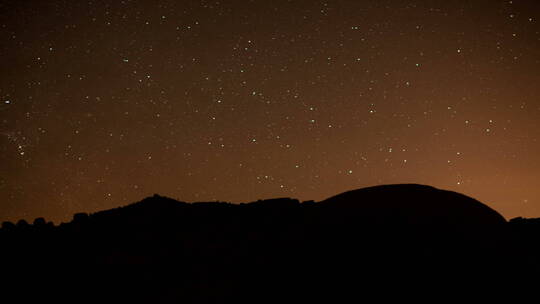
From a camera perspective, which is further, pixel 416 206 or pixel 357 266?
pixel 416 206

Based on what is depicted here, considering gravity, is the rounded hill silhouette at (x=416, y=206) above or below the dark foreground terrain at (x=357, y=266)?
above

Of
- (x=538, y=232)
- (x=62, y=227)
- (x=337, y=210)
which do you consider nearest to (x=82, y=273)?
(x=62, y=227)

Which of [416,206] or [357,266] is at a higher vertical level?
[416,206]

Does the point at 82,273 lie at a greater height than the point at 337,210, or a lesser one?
lesser

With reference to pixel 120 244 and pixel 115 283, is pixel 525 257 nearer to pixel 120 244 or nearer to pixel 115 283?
pixel 115 283

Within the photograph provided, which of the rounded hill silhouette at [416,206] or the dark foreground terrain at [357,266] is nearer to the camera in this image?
the dark foreground terrain at [357,266]

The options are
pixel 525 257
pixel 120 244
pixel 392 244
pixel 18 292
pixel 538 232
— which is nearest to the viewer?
pixel 392 244

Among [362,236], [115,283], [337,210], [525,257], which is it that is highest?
[337,210]

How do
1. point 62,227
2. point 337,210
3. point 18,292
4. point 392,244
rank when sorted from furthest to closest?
point 62,227 < point 18,292 < point 337,210 < point 392,244

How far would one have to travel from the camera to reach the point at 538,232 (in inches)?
563

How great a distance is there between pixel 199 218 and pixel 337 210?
15207 mm

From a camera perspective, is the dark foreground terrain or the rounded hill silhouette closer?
the dark foreground terrain

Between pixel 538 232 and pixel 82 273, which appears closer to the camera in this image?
pixel 82 273

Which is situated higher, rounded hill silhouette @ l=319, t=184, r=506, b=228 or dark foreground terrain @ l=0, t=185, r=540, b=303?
rounded hill silhouette @ l=319, t=184, r=506, b=228
